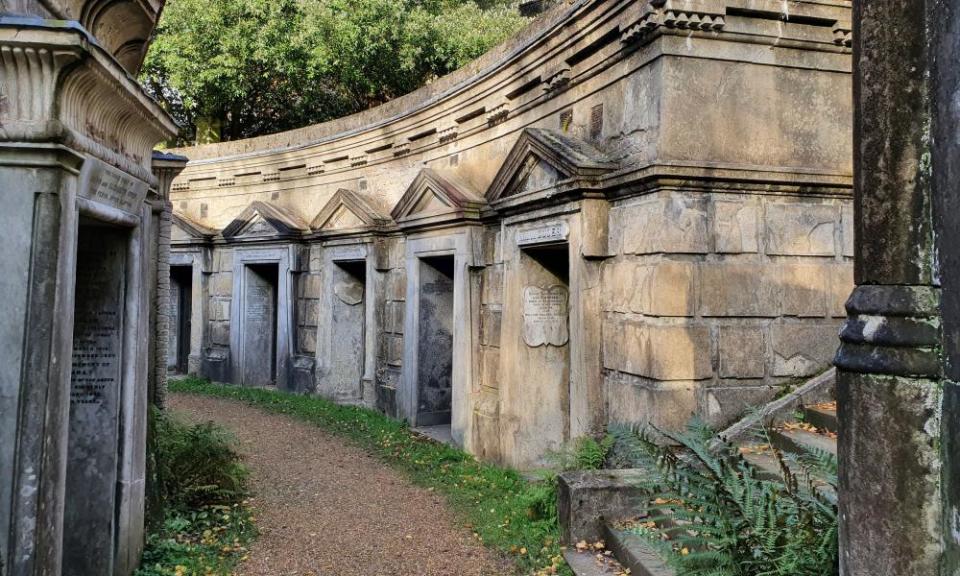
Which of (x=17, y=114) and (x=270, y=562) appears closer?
(x=17, y=114)

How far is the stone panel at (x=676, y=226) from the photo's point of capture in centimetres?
509

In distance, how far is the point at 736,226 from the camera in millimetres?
5230

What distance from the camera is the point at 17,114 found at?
8.74 ft

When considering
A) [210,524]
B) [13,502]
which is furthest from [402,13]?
[13,502]

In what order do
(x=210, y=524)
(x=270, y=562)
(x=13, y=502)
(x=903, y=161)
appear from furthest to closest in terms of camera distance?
(x=210, y=524) < (x=270, y=562) < (x=13, y=502) < (x=903, y=161)

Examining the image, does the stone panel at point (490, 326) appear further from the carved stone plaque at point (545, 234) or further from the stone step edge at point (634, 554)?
the stone step edge at point (634, 554)

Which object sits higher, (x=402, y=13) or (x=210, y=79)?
(x=402, y=13)

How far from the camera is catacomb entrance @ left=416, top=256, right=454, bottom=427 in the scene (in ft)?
29.8

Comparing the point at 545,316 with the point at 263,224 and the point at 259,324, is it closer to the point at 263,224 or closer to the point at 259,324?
the point at 263,224

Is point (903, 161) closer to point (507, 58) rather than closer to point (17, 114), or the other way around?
point (17, 114)

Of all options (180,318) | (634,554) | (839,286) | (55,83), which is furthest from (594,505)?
(180,318)

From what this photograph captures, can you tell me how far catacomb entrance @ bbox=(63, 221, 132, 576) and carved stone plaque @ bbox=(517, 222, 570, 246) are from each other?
351 centimetres

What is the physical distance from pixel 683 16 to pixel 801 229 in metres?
1.92

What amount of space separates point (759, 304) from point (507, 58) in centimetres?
385
